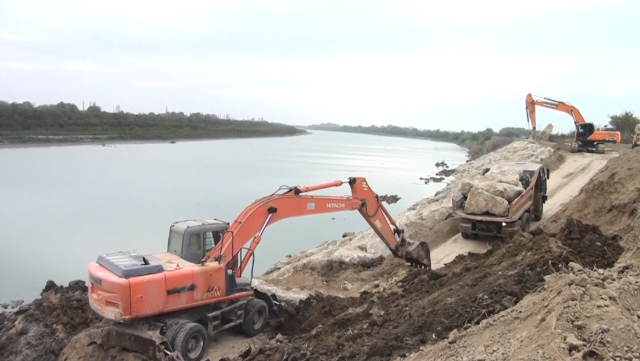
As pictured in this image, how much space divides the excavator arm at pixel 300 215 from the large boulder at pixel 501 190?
2.78 m

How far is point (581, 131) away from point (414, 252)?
19362 millimetres

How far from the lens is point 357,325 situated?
26.9ft

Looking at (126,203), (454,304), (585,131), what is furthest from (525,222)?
(126,203)

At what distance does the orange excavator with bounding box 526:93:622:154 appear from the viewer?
84.7 feet

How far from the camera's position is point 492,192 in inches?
495

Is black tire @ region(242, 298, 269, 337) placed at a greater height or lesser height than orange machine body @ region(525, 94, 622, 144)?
lesser

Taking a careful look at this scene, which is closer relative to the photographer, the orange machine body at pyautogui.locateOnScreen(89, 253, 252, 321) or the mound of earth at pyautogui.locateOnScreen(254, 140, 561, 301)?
the orange machine body at pyautogui.locateOnScreen(89, 253, 252, 321)

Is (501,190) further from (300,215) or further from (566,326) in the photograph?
(566,326)

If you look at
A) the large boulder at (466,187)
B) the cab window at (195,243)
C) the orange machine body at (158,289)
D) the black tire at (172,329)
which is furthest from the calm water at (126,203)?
the black tire at (172,329)

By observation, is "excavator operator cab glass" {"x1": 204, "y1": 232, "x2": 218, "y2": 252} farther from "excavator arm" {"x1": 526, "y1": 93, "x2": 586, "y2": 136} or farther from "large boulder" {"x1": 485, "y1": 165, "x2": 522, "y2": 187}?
"excavator arm" {"x1": 526, "y1": 93, "x2": 586, "y2": 136}

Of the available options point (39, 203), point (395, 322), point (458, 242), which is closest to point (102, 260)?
point (395, 322)

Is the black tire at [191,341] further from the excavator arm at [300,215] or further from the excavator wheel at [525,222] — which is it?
the excavator wheel at [525,222]

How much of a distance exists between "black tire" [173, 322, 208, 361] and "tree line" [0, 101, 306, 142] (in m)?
60.0

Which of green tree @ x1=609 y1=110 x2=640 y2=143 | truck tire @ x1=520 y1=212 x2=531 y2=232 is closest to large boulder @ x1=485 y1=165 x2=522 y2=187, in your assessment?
truck tire @ x1=520 y1=212 x2=531 y2=232
